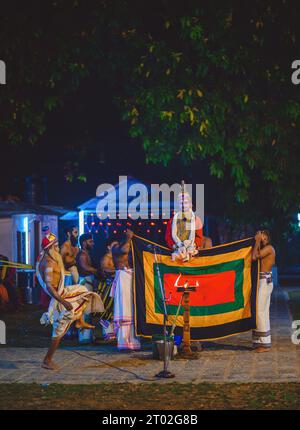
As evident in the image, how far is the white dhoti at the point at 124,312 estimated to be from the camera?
14484mm

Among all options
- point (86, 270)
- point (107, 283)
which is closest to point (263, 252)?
point (107, 283)

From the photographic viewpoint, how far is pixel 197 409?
31.0 feet

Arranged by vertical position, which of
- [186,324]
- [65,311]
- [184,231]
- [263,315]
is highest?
[184,231]

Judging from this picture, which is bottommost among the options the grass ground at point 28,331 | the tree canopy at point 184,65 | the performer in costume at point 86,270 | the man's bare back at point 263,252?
the grass ground at point 28,331

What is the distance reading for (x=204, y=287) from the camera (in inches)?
567

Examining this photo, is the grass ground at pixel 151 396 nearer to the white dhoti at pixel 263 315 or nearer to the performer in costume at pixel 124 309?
the white dhoti at pixel 263 315

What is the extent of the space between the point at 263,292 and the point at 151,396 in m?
4.54

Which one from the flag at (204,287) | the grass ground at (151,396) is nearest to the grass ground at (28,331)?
the flag at (204,287)

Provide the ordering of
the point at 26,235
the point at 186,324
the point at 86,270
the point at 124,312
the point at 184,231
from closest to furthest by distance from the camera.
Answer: the point at 186,324 → the point at 184,231 → the point at 124,312 → the point at 86,270 → the point at 26,235

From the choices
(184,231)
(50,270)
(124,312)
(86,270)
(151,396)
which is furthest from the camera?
(86,270)

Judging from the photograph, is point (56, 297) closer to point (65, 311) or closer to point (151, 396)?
point (65, 311)

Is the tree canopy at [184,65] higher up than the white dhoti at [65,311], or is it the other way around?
the tree canopy at [184,65]

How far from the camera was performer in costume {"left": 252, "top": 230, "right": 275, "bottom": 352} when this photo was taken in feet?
46.4

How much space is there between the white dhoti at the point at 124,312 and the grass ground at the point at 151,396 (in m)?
3.39
